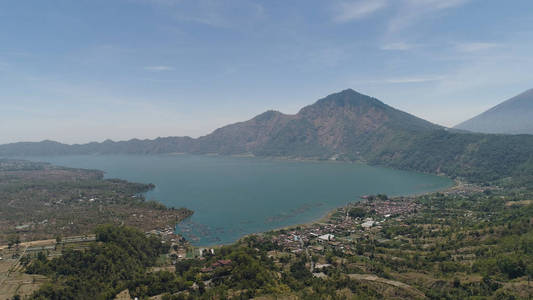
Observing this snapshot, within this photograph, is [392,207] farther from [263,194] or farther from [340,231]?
[263,194]

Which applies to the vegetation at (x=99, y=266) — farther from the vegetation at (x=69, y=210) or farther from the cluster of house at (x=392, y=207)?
the cluster of house at (x=392, y=207)

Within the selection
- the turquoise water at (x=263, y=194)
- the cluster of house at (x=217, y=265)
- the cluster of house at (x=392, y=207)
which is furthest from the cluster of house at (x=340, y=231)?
the cluster of house at (x=217, y=265)

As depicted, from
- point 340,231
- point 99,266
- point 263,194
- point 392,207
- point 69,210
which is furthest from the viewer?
point 263,194

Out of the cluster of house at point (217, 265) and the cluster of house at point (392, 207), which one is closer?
the cluster of house at point (217, 265)

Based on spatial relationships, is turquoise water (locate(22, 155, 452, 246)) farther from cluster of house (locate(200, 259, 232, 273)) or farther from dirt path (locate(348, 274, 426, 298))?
dirt path (locate(348, 274, 426, 298))

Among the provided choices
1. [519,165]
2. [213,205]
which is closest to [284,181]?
[213,205]

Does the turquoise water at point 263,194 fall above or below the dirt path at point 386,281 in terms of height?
above

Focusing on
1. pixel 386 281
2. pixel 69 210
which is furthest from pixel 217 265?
pixel 69 210

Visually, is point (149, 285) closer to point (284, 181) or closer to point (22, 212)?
point (22, 212)

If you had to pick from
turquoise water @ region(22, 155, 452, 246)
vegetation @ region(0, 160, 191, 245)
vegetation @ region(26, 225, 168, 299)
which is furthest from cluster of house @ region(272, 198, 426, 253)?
vegetation @ region(0, 160, 191, 245)

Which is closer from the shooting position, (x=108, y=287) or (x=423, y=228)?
(x=108, y=287)

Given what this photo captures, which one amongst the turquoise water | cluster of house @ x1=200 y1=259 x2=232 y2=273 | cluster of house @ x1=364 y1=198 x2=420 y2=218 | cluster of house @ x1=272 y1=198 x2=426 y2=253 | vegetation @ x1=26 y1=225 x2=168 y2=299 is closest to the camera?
vegetation @ x1=26 y1=225 x2=168 y2=299
